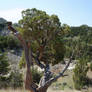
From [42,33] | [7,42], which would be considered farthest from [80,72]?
[7,42]

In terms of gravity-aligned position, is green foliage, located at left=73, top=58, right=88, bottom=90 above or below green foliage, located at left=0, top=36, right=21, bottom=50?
below

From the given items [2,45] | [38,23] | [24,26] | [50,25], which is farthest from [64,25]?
[2,45]

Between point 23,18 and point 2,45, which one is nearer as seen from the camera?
point 23,18

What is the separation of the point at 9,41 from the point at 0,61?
23.2 m

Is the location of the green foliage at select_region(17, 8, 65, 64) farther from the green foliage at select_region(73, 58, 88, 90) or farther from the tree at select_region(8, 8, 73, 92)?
the green foliage at select_region(73, 58, 88, 90)

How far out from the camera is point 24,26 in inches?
262

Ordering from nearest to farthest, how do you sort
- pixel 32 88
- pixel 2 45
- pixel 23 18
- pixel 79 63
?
1. pixel 32 88
2. pixel 23 18
3. pixel 79 63
4. pixel 2 45

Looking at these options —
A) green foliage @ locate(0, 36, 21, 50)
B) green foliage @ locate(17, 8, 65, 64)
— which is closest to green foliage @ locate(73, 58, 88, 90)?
green foliage @ locate(17, 8, 65, 64)

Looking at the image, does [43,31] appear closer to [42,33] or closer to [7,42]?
[42,33]

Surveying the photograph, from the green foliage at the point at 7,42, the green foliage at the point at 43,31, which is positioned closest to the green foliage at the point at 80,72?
the green foliage at the point at 43,31

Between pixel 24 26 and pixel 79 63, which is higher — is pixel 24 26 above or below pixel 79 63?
above

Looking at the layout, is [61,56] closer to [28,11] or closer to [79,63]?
[28,11]

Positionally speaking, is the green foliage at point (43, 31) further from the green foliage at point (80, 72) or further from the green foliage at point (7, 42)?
the green foliage at point (7, 42)

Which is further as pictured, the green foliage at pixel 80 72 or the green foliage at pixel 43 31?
the green foliage at pixel 80 72
